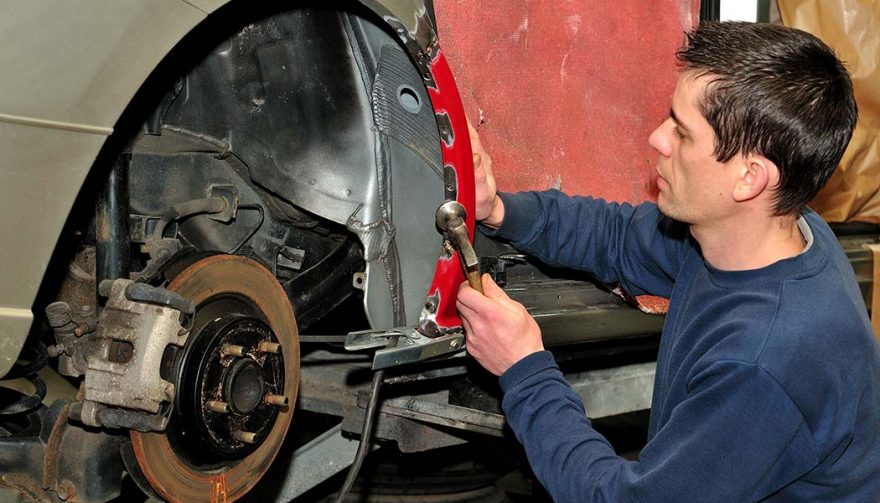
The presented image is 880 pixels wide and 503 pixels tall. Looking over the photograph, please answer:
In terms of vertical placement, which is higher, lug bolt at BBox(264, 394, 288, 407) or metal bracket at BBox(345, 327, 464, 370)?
metal bracket at BBox(345, 327, 464, 370)

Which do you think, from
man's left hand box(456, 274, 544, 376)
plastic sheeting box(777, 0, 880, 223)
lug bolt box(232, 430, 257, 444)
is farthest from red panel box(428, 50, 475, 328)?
plastic sheeting box(777, 0, 880, 223)

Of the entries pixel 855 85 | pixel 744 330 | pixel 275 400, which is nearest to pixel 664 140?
pixel 744 330

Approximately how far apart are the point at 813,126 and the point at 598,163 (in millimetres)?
828

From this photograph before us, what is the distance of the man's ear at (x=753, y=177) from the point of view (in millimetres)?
1416

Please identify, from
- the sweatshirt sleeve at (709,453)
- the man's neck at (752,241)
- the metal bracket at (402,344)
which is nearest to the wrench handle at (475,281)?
the metal bracket at (402,344)

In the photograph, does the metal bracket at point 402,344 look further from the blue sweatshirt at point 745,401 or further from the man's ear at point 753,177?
the man's ear at point 753,177

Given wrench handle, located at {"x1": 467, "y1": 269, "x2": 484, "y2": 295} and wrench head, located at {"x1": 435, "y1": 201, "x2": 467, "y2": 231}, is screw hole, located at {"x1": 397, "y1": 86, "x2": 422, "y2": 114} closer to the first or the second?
wrench head, located at {"x1": 435, "y1": 201, "x2": 467, "y2": 231}

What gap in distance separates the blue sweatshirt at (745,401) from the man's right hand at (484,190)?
0.38 meters

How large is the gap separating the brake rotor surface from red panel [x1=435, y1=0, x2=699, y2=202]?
2.04 ft

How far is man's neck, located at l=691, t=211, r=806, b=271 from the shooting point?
4.85ft

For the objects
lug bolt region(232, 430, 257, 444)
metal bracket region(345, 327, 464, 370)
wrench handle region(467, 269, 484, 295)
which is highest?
wrench handle region(467, 269, 484, 295)

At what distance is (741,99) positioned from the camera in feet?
4.60

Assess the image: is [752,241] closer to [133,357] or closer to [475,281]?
[475,281]

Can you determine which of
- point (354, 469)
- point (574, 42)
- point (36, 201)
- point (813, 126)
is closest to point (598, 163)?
point (574, 42)
